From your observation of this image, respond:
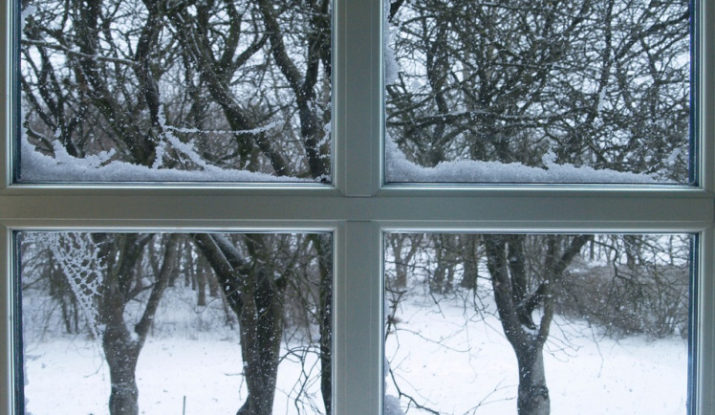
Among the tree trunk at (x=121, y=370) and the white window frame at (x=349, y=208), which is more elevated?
the white window frame at (x=349, y=208)

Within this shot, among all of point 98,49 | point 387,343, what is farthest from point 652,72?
point 98,49

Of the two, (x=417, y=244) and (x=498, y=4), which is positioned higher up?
(x=498, y=4)

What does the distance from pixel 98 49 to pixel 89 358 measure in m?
0.51

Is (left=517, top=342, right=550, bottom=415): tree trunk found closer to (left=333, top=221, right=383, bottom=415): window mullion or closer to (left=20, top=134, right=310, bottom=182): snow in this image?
(left=333, top=221, right=383, bottom=415): window mullion

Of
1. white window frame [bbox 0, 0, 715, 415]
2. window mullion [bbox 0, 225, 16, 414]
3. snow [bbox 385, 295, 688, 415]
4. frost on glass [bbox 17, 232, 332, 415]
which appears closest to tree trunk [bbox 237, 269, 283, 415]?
frost on glass [bbox 17, 232, 332, 415]

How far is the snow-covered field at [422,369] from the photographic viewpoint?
3.05 ft

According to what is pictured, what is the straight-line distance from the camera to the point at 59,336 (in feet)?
3.05

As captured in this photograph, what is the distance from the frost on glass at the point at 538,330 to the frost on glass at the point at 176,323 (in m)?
0.15

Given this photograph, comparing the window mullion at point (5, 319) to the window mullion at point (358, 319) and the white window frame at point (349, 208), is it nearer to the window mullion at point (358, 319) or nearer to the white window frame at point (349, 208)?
the white window frame at point (349, 208)

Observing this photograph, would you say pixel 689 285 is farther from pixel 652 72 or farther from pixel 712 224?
pixel 652 72

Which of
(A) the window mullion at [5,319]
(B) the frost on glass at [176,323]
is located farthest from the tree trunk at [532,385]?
(A) the window mullion at [5,319]

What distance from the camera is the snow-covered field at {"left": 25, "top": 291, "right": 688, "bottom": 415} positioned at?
0.93 metres

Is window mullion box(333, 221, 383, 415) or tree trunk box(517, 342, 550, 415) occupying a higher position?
window mullion box(333, 221, 383, 415)

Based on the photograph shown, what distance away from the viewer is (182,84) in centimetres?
93
